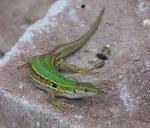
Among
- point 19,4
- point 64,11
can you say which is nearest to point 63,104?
point 64,11

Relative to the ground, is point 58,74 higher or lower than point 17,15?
higher

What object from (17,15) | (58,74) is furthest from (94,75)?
(17,15)

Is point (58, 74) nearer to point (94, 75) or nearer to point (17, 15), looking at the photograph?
point (94, 75)

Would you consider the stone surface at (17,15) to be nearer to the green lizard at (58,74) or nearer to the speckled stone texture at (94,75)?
the speckled stone texture at (94,75)

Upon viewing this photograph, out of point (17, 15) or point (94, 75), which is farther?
point (17, 15)

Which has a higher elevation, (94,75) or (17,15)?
(94,75)

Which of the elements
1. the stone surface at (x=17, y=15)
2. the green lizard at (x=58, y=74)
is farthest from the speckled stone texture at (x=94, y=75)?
the stone surface at (x=17, y=15)
